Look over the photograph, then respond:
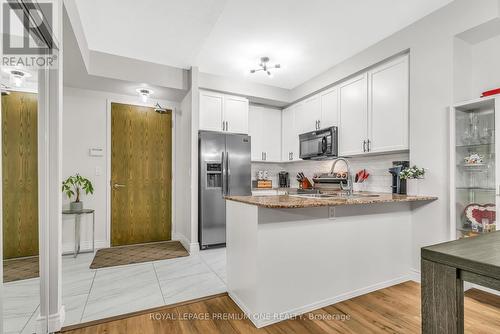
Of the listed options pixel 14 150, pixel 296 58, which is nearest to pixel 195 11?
pixel 296 58

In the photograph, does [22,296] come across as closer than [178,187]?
Yes

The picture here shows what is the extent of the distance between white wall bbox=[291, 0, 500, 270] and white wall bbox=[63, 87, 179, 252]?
400 centimetres

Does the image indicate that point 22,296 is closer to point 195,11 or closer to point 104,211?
point 104,211

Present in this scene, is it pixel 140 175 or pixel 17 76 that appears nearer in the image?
pixel 17 76

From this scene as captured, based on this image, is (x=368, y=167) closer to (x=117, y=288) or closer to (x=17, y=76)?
(x=117, y=288)

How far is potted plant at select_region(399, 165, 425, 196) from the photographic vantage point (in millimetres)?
2549

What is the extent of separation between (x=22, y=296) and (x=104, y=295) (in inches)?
27.1

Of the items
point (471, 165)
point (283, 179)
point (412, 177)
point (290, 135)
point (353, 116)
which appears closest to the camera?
point (471, 165)

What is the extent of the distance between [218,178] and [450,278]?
10.9 ft

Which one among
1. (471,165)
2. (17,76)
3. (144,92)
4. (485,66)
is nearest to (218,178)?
(144,92)

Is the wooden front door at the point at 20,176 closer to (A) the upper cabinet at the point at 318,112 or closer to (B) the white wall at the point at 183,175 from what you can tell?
(B) the white wall at the point at 183,175

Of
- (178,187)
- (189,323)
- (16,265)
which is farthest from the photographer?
(178,187)

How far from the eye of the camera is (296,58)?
3.44 metres

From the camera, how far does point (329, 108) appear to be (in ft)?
12.6
